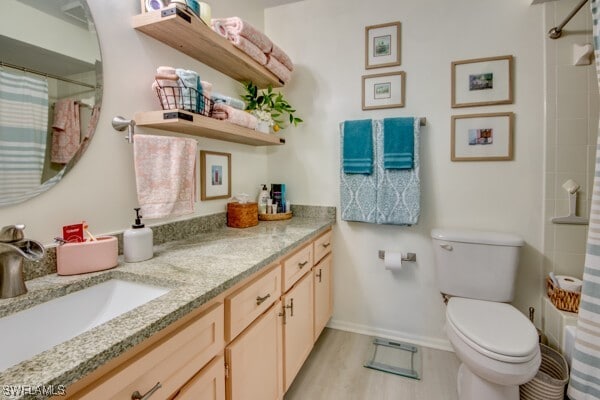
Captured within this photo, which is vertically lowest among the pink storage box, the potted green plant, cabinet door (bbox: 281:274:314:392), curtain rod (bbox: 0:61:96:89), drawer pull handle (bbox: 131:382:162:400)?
cabinet door (bbox: 281:274:314:392)

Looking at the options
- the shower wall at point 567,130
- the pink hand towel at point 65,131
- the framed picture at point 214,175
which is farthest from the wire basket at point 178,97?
the shower wall at point 567,130

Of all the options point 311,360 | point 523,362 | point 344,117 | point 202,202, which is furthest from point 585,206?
point 202,202

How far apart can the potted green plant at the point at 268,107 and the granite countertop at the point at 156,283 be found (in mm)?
751

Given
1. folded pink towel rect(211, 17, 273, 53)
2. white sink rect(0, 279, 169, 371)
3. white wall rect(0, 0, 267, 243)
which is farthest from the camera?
folded pink towel rect(211, 17, 273, 53)

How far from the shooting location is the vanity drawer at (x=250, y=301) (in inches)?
37.2

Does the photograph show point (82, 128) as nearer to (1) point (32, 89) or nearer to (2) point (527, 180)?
(1) point (32, 89)

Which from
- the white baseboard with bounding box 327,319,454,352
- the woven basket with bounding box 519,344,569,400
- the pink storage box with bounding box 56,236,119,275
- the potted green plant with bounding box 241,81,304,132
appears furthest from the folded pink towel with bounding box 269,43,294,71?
the woven basket with bounding box 519,344,569,400

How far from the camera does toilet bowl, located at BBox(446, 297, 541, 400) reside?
3.74 ft

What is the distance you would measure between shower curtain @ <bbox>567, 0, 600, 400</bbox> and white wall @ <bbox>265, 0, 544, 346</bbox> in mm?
715

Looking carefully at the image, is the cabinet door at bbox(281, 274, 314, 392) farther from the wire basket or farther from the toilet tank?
the wire basket

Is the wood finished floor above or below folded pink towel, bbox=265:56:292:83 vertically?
below

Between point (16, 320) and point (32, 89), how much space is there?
68 centimetres

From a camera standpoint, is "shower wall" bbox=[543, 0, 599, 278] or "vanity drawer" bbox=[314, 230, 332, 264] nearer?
"shower wall" bbox=[543, 0, 599, 278]

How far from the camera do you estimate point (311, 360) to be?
72.2 inches
